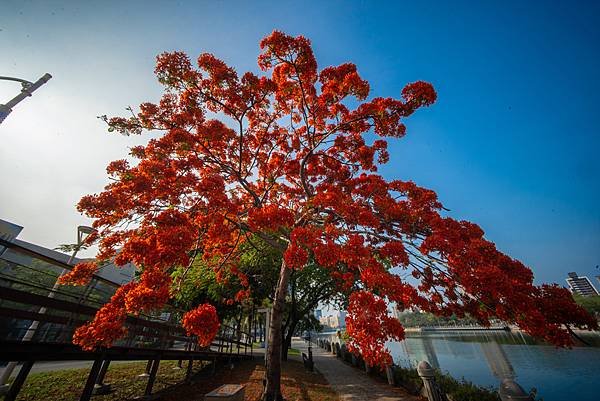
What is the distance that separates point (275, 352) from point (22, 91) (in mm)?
15526

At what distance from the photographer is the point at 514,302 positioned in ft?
16.4

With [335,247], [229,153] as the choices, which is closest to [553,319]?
[335,247]

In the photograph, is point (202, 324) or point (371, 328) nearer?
point (371, 328)

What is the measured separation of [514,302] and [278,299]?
5.97 metres

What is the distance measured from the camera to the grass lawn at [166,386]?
21.0 ft

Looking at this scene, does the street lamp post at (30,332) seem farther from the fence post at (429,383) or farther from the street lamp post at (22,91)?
the fence post at (429,383)

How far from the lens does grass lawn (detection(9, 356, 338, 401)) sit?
6.40m

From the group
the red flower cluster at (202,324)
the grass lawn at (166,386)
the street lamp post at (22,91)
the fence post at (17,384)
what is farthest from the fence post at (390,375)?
the street lamp post at (22,91)

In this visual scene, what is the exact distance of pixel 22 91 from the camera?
1066 cm

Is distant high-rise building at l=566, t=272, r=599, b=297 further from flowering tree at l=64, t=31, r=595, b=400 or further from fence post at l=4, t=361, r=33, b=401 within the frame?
fence post at l=4, t=361, r=33, b=401

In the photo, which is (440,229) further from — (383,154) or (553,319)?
(383,154)

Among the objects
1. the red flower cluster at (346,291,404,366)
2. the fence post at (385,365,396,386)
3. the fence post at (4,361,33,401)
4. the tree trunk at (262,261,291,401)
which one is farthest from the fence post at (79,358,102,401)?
the fence post at (385,365,396,386)

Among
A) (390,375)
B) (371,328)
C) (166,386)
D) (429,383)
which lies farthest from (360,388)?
(166,386)

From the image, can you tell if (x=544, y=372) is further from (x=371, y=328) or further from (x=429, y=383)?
(x=371, y=328)
